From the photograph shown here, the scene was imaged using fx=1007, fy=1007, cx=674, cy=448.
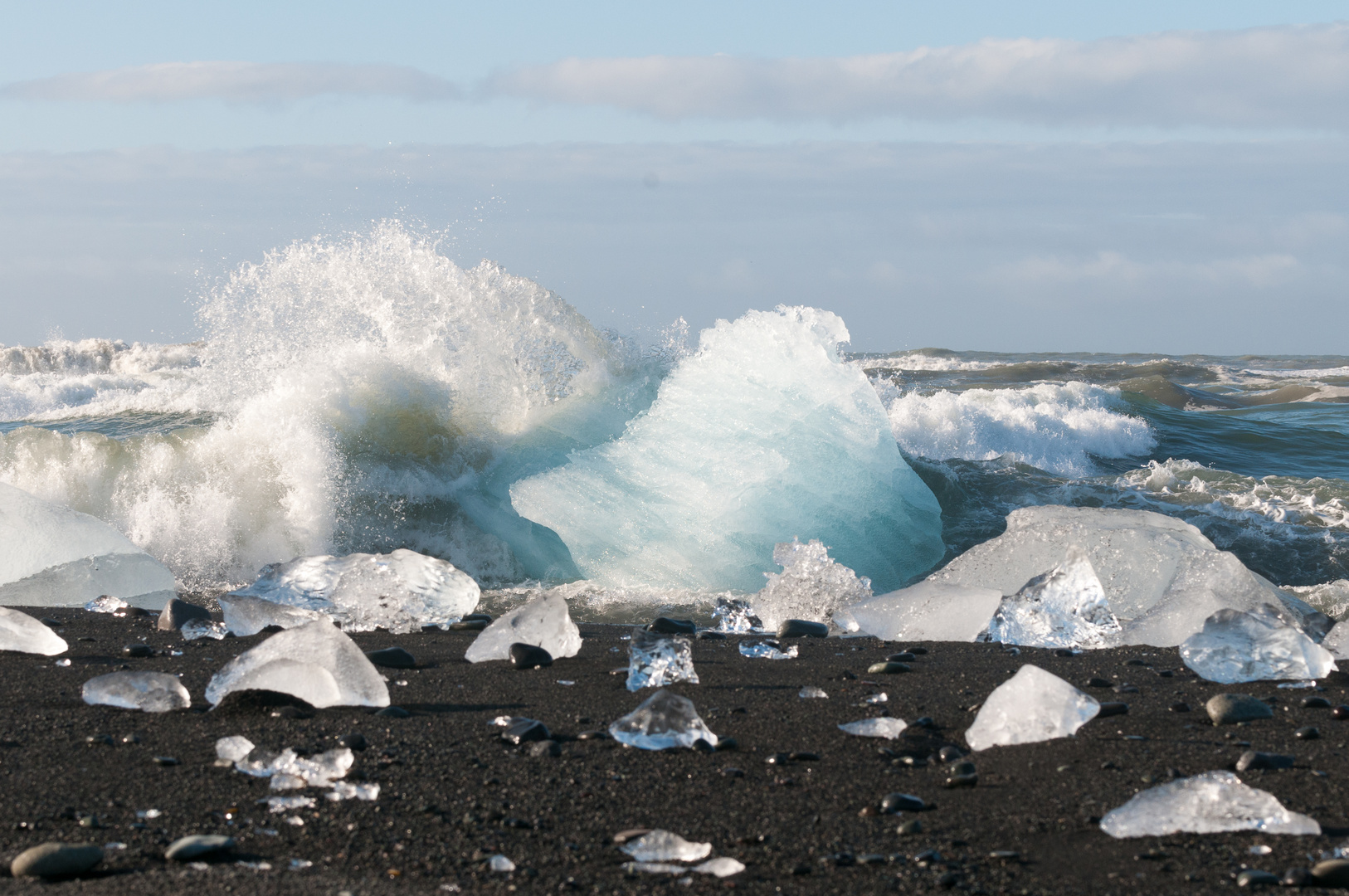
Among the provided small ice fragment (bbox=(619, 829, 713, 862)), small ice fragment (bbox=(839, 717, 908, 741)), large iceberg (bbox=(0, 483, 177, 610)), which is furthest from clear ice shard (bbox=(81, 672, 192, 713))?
large iceberg (bbox=(0, 483, 177, 610))

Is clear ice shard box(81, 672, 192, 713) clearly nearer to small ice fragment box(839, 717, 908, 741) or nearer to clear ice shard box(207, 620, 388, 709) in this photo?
clear ice shard box(207, 620, 388, 709)

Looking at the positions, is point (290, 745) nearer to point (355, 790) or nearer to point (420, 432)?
point (355, 790)

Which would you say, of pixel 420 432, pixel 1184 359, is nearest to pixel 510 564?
pixel 420 432

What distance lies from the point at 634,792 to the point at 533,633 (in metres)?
1.33

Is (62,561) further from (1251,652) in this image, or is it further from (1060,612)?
(1251,652)

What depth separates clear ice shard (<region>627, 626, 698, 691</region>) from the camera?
2807 millimetres

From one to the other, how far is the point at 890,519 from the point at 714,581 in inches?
55.6

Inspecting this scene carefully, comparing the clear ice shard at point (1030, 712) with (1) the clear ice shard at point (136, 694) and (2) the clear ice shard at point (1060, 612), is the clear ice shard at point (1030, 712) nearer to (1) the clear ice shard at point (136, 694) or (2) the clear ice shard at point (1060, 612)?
(2) the clear ice shard at point (1060, 612)

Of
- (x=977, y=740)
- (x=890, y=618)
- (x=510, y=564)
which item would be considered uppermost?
(x=977, y=740)

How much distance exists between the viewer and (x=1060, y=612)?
3.57m

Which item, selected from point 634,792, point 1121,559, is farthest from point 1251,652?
point 634,792

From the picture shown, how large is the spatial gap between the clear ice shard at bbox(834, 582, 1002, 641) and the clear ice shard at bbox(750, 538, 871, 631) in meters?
0.63

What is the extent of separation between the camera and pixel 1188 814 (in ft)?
5.71

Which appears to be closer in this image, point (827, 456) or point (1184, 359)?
point (827, 456)
